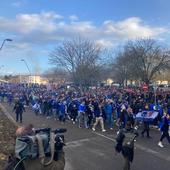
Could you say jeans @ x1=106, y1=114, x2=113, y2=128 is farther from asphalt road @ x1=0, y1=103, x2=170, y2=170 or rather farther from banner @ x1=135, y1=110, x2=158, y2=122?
asphalt road @ x1=0, y1=103, x2=170, y2=170

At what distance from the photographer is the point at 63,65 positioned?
57781 millimetres

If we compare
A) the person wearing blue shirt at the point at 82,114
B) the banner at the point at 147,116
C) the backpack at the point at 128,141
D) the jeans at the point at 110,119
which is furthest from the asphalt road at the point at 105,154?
the person wearing blue shirt at the point at 82,114

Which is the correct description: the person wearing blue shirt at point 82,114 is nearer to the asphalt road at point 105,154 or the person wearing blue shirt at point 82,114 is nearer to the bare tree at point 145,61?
the asphalt road at point 105,154

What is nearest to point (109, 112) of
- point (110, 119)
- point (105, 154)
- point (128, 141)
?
point (110, 119)

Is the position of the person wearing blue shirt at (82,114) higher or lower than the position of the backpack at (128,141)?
lower

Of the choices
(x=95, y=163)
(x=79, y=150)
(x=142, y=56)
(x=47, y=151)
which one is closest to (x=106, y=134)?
(x=79, y=150)

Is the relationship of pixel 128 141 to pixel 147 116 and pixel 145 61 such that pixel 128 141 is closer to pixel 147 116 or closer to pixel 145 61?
pixel 147 116

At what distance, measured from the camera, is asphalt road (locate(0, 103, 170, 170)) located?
1246 cm

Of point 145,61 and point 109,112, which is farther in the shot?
point 145,61

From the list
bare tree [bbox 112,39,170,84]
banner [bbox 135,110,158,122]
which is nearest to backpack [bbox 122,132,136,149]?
banner [bbox 135,110,158,122]

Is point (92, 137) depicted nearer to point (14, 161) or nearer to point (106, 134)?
point (106, 134)

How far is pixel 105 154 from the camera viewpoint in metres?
14.5

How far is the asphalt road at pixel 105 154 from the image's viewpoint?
1246cm

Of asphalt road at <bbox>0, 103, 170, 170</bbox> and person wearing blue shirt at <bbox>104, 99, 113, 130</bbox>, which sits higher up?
person wearing blue shirt at <bbox>104, 99, 113, 130</bbox>
